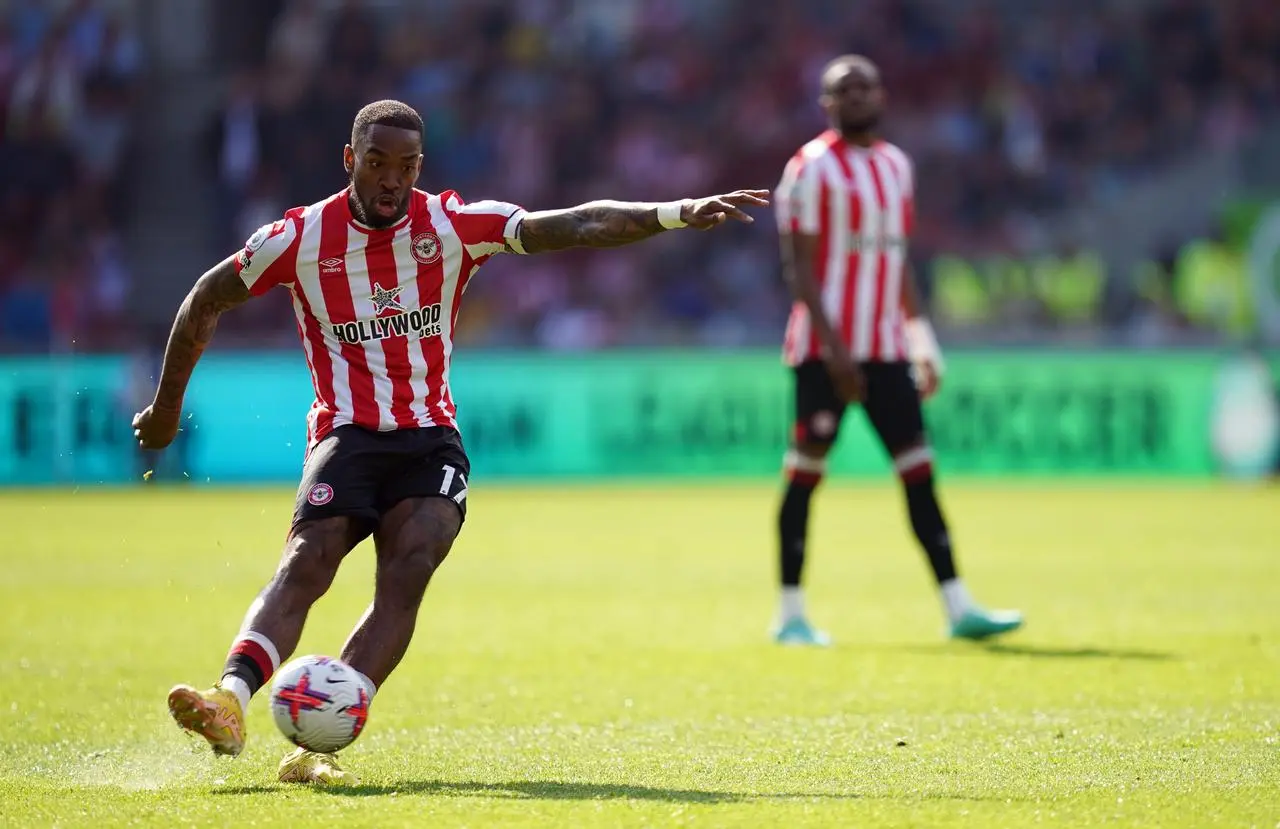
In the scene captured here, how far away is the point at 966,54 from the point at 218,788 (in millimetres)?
22446

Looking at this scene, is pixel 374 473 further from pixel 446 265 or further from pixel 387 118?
pixel 387 118

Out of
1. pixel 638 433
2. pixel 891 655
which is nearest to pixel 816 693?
pixel 891 655

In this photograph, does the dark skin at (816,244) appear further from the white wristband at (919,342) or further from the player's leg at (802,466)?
the white wristband at (919,342)

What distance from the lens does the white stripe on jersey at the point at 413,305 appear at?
6.07 m

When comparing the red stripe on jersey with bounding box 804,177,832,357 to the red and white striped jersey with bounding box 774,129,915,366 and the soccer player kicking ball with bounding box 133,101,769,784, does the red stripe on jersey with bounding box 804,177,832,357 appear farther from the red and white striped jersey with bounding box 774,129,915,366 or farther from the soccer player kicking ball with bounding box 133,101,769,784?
the soccer player kicking ball with bounding box 133,101,769,784

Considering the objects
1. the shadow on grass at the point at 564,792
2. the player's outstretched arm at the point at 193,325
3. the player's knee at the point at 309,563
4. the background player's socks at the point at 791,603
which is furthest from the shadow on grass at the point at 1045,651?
the player's outstretched arm at the point at 193,325

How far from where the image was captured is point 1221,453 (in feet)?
65.5

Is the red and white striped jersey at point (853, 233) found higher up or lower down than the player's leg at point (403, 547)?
higher up

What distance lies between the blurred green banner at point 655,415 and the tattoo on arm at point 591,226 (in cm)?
1409

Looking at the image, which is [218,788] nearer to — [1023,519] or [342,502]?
[342,502]

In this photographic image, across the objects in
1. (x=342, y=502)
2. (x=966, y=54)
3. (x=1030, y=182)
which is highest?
(x=966, y=54)

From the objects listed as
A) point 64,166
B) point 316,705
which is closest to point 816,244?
point 316,705

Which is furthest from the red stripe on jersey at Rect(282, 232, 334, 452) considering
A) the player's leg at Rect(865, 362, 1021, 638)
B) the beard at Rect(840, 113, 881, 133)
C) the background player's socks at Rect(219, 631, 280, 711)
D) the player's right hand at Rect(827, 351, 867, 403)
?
the beard at Rect(840, 113, 881, 133)

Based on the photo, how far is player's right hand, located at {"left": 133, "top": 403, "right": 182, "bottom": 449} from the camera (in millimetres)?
6211
